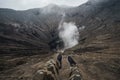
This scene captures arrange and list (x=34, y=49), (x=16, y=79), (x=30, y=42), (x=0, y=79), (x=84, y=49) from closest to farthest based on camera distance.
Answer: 1. (x=16, y=79)
2. (x=0, y=79)
3. (x=84, y=49)
4. (x=34, y=49)
5. (x=30, y=42)

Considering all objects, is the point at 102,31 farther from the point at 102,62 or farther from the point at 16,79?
the point at 16,79

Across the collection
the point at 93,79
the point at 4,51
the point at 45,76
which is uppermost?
the point at 4,51

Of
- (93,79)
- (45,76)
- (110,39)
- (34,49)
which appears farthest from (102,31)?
(45,76)

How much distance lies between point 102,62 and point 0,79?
46.7 metres

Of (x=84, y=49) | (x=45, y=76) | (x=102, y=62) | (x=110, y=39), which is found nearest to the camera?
(x=45, y=76)

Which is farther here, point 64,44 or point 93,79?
point 64,44

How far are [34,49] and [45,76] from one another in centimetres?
12320

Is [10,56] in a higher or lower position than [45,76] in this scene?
higher

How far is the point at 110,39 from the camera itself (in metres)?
161

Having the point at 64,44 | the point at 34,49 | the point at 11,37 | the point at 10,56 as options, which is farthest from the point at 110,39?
the point at 11,37

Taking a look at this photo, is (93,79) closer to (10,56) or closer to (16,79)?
(16,79)

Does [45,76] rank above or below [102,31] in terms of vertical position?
below

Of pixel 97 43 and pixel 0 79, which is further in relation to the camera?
pixel 97 43

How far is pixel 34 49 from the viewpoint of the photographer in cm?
18012
